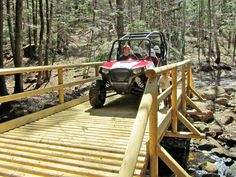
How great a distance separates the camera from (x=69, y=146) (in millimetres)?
4707

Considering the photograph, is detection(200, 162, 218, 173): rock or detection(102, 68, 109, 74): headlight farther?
detection(200, 162, 218, 173): rock

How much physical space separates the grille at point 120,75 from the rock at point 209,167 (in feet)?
9.66

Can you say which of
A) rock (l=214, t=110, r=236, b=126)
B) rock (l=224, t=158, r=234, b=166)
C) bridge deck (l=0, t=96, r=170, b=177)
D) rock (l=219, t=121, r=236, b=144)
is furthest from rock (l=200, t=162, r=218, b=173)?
rock (l=214, t=110, r=236, b=126)

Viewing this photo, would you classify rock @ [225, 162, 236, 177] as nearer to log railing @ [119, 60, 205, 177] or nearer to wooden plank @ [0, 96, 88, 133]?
log railing @ [119, 60, 205, 177]

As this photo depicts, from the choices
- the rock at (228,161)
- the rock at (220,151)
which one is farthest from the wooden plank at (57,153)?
the rock at (220,151)

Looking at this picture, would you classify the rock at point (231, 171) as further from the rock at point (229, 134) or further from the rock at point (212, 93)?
the rock at point (212, 93)

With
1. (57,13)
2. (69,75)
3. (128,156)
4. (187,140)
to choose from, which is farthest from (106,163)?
(57,13)

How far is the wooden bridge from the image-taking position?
312 centimetres

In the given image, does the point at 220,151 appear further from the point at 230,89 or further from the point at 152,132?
the point at 230,89

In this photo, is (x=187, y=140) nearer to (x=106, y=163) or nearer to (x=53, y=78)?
(x=106, y=163)

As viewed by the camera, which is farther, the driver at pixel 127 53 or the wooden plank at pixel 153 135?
the driver at pixel 127 53

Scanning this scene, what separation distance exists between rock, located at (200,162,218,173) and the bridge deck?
7.94ft

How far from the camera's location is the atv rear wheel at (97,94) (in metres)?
7.66

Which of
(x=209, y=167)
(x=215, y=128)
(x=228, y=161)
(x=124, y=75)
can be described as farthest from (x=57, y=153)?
(x=215, y=128)
